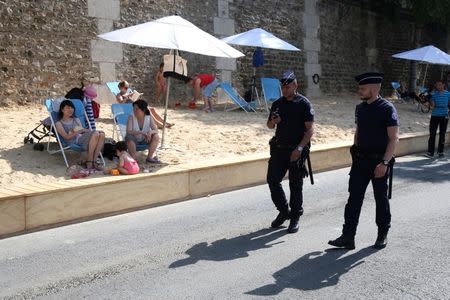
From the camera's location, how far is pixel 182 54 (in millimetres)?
14594

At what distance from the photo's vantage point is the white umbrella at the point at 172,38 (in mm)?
7652

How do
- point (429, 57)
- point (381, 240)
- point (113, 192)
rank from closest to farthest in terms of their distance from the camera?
1. point (381, 240)
2. point (113, 192)
3. point (429, 57)

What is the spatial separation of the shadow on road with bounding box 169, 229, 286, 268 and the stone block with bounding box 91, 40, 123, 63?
809 cm

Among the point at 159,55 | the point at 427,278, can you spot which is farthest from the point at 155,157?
the point at 159,55

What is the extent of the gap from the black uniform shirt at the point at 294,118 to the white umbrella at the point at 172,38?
255 centimetres

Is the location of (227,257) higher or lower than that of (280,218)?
lower

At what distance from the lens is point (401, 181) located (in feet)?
27.8

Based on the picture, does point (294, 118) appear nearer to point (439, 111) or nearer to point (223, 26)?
point (439, 111)

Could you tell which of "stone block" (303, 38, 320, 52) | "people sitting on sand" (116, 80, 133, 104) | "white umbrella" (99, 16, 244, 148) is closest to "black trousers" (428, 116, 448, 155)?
"white umbrella" (99, 16, 244, 148)

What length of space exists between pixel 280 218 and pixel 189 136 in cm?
433

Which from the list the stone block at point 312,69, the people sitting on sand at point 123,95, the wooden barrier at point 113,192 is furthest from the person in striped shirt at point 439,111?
the stone block at point 312,69

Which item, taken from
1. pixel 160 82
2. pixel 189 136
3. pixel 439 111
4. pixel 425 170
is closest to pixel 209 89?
pixel 160 82

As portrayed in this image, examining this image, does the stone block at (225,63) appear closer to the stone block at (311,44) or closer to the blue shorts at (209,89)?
the blue shorts at (209,89)

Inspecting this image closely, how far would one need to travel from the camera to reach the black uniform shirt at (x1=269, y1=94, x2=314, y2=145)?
17.9ft
